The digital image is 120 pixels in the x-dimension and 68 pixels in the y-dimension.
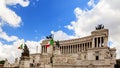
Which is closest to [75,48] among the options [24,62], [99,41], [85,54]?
[99,41]

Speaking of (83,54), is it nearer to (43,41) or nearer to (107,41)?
(107,41)

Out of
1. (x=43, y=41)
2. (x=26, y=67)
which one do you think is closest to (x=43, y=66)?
(x=26, y=67)

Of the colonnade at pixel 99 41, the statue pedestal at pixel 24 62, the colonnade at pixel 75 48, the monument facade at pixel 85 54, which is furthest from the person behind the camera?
the colonnade at pixel 75 48

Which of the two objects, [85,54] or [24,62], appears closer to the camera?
[24,62]

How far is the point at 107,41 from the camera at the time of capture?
3115 inches

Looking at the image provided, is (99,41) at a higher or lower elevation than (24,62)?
higher

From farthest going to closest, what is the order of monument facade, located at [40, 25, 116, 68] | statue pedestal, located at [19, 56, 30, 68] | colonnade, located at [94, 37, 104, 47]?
1. colonnade, located at [94, 37, 104, 47]
2. monument facade, located at [40, 25, 116, 68]
3. statue pedestal, located at [19, 56, 30, 68]

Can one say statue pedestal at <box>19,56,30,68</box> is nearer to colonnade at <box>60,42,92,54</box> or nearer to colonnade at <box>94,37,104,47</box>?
colonnade at <box>94,37,104,47</box>

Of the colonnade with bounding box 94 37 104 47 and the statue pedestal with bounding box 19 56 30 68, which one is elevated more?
the colonnade with bounding box 94 37 104 47

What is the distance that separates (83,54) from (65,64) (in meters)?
24.1

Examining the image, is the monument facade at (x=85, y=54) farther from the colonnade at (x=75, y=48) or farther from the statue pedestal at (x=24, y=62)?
the statue pedestal at (x=24, y=62)

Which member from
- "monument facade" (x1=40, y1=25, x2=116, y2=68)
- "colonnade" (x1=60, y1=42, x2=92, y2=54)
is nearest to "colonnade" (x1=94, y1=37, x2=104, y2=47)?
"monument facade" (x1=40, y1=25, x2=116, y2=68)

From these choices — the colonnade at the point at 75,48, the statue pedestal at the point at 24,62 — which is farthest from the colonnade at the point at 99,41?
the statue pedestal at the point at 24,62

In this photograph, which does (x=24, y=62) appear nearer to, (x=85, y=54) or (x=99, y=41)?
(x=85, y=54)
